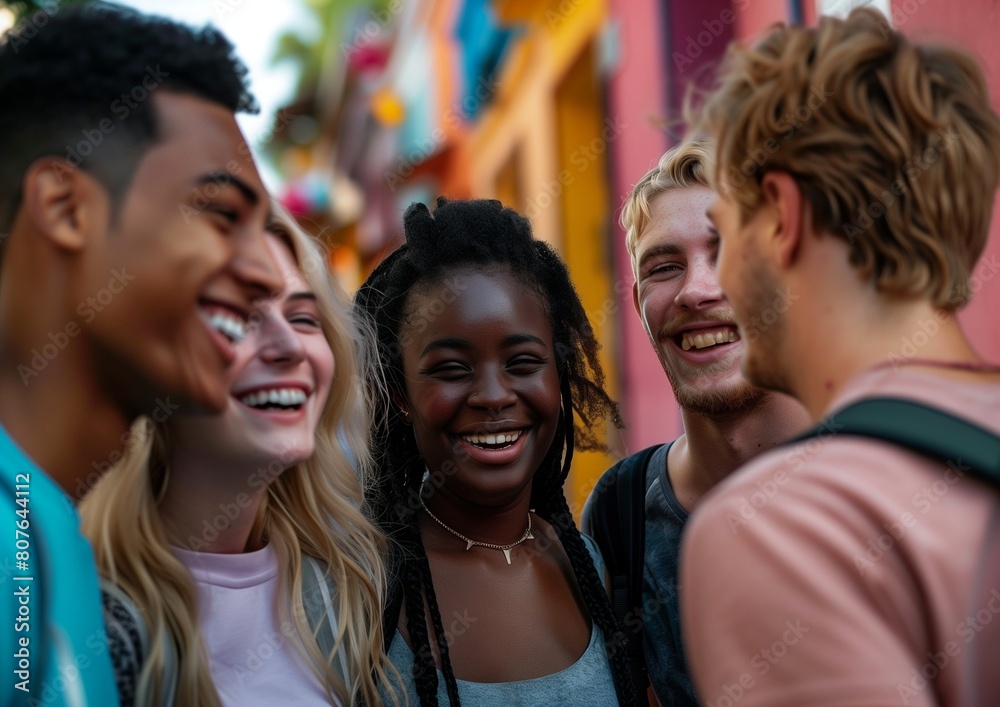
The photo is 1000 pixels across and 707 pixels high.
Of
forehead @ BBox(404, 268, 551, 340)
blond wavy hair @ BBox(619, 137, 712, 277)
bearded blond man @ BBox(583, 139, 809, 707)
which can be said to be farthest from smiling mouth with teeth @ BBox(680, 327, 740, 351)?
forehead @ BBox(404, 268, 551, 340)

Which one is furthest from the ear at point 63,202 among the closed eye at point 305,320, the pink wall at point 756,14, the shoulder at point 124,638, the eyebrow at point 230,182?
the pink wall at point 756,14

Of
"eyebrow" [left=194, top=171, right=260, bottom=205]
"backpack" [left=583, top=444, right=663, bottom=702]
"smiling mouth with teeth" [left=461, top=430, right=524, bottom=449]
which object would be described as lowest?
"backpack" [left=583, top=444, right=663, bottom=702]

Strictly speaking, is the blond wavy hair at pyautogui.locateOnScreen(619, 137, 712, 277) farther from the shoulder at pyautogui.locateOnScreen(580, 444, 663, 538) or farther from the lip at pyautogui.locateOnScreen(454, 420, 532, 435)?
the lip at pyautogui.locateOnScreen(454, 420, 532, 435)

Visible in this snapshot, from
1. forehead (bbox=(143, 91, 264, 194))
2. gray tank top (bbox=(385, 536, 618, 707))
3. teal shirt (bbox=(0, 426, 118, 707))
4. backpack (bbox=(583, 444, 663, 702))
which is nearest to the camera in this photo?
teal shirt (bbox=(0, 426, 118, 707))

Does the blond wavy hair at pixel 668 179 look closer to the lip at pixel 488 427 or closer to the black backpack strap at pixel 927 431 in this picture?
the lip at pixel 488 427

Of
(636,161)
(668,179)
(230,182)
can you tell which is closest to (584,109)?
(636,161)

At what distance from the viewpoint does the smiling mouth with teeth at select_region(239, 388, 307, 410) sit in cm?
174

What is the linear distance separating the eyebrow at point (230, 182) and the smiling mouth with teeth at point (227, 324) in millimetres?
205

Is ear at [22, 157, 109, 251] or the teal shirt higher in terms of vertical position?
ear at [22, 157, 109, 251]

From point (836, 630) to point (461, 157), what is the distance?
10.5 metres

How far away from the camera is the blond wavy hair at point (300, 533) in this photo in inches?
66.9

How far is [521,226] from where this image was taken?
2725 millimetres

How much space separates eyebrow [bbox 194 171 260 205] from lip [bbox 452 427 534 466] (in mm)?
918

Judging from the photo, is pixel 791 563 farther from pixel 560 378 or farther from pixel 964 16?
pixel 964 16
